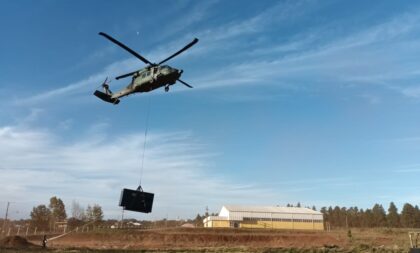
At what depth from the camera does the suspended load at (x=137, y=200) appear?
3006cm

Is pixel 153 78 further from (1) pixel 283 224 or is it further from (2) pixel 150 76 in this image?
(1) pixel 283 224

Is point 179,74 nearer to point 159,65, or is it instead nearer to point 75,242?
point 159,65

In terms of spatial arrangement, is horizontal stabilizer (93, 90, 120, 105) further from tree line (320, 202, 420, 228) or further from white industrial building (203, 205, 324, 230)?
tree line (320, 202, 420, 228)

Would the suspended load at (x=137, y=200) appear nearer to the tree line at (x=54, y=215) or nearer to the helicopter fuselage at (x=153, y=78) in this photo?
the helicopter fuselage at (x=153, y=78)

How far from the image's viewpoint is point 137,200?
3050 centimetres

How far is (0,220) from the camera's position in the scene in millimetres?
115750

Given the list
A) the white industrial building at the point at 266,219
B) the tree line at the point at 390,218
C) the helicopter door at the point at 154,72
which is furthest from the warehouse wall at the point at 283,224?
the helicopter door at the point at 154,72

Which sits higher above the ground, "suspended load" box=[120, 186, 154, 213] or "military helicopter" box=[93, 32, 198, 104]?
"military helicopter" box=[93, 32, 198, 104]

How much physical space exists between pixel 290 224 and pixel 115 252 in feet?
210

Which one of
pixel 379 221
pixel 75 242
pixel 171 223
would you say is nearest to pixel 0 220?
pixel 171 223

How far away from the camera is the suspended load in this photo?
98.6 ft

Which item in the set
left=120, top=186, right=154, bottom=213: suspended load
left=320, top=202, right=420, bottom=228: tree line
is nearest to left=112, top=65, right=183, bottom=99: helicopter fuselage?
left=120, top=186, right=154, bottom=213: suspended load

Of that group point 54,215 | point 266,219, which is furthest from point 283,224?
point 54,215

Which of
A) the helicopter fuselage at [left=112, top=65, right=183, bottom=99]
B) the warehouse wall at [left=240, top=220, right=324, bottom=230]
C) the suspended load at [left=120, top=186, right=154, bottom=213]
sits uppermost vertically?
the helicopter fuselage at [left=112, top=65, right=183, bottom=99]
